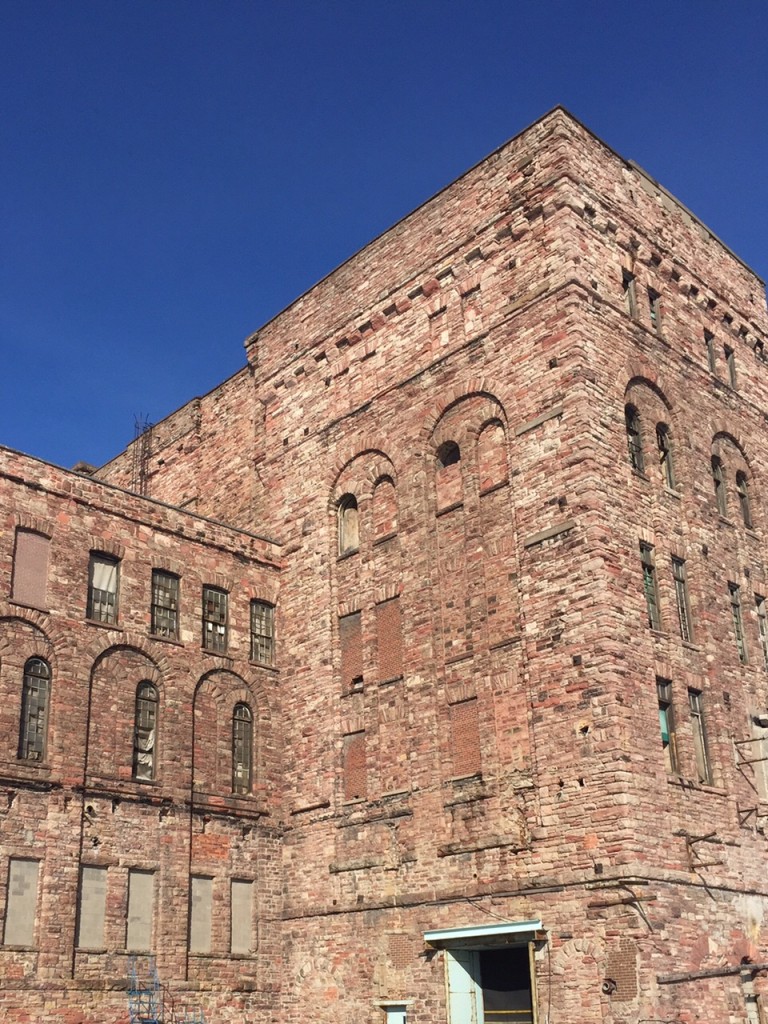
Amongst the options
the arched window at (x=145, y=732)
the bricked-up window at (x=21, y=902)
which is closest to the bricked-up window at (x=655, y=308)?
the arched window at (x=145, y=732)

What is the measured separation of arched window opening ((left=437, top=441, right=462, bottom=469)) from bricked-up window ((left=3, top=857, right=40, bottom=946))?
1192 cm

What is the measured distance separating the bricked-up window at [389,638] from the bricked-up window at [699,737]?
20.5 feet

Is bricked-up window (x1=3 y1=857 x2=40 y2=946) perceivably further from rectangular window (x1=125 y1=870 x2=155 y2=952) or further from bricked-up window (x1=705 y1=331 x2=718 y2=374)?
bricked-up window (x1=705 y1=331 x2=718 y2=374)

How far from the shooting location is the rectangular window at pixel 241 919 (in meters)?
24.2

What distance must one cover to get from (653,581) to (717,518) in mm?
3329

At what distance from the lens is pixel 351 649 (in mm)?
25719

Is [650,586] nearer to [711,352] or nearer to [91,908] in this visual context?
[711,352]

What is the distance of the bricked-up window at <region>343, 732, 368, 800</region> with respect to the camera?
24.4 m

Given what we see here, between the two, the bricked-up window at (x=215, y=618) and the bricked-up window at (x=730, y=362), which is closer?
the bricked-up window at (x=215, y=618)

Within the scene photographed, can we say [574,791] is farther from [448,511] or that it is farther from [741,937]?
[448,511]

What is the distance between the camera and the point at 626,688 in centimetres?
2017

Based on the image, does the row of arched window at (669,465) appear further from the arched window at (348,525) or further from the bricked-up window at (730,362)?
the arched window at (348,525)

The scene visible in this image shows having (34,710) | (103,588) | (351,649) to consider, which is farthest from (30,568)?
(351,649)

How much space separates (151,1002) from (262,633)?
29.1 feet
